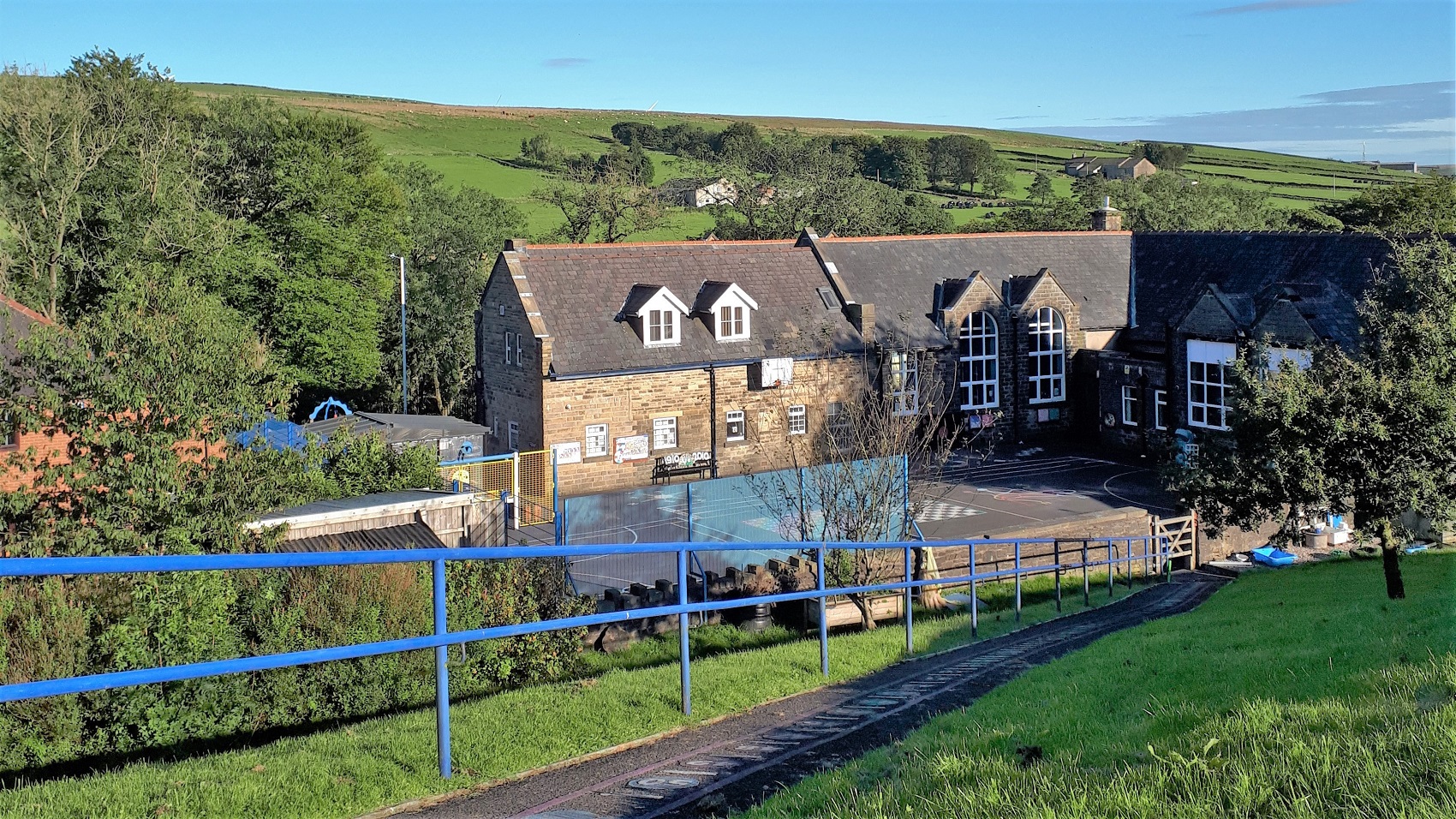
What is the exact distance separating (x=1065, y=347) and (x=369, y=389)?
3349cm

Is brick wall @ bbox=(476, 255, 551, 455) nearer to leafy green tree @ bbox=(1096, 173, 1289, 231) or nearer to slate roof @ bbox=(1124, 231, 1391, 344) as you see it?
slate roof @ bbox=(1124, 231, 1391, 344)

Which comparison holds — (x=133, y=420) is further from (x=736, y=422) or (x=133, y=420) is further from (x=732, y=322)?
(x=732, y=322)

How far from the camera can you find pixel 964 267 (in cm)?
4612

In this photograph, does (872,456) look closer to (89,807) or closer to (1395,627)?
(1395,627)

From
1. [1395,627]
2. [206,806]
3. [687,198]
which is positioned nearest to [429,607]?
[206,806]

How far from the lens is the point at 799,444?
37000 mm

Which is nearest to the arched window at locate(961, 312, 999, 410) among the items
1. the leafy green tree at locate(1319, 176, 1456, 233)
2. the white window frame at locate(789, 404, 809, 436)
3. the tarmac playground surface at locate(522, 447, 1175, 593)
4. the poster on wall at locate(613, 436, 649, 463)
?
the tarmac playground surface at locate(522, 447, 1175, 593)

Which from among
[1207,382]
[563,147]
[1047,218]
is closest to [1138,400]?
[1207,382]

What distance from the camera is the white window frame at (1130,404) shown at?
42656 millimetres

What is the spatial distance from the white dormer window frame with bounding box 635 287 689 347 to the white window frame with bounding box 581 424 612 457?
304 centimetres

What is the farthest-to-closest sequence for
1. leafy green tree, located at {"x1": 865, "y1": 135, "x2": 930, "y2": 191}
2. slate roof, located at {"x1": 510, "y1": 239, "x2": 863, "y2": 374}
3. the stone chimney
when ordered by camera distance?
leafy green tree, located at {"x1": 865, "y1": 135, "x2": 930, "y2": 191}
the stone chimney
slate roof, located at {"x1": 510, "y1": 239, "x2": 863, "y2": 374}

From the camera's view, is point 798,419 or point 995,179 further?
point 995,179

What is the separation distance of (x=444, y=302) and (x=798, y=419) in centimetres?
2597

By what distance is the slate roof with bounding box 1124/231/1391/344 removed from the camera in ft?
123
